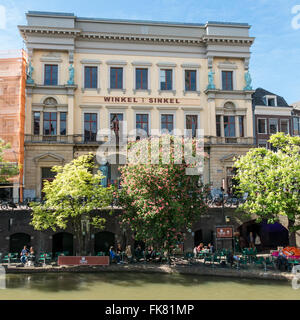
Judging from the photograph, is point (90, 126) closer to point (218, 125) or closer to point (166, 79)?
point (166, 79)

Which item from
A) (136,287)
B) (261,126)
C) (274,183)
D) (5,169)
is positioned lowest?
(136,287)

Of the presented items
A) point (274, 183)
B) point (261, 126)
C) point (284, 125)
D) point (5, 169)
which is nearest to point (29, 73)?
point (5, 169)

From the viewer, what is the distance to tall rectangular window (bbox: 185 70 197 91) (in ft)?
125

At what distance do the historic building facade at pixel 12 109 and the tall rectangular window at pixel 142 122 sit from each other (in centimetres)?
1151

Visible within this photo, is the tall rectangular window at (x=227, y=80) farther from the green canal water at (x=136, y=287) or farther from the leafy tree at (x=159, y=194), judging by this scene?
the green canal water at (x=136, y=287)

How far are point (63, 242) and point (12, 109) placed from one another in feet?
47.7

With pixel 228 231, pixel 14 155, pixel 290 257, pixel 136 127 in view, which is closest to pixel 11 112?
pixel 14 155

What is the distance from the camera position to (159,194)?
77.2ft

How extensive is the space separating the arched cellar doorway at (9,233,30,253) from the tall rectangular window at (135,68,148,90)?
18.3 metres

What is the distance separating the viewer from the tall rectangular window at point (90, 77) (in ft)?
120

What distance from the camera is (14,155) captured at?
34.4 meters

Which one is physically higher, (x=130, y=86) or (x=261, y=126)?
(x=130, y=86)

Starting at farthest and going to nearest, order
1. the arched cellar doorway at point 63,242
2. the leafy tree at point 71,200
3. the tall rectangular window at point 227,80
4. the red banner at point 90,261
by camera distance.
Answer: the tall rectangular window at point 227,80 → the arched cellar doorway at point 63,242 → the leafy tree at point 71,200 → the red banner at point 90,261

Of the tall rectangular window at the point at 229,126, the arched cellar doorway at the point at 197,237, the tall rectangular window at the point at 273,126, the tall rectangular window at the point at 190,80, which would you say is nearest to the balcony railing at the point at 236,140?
the tall rectangular window at the point at 229,126
